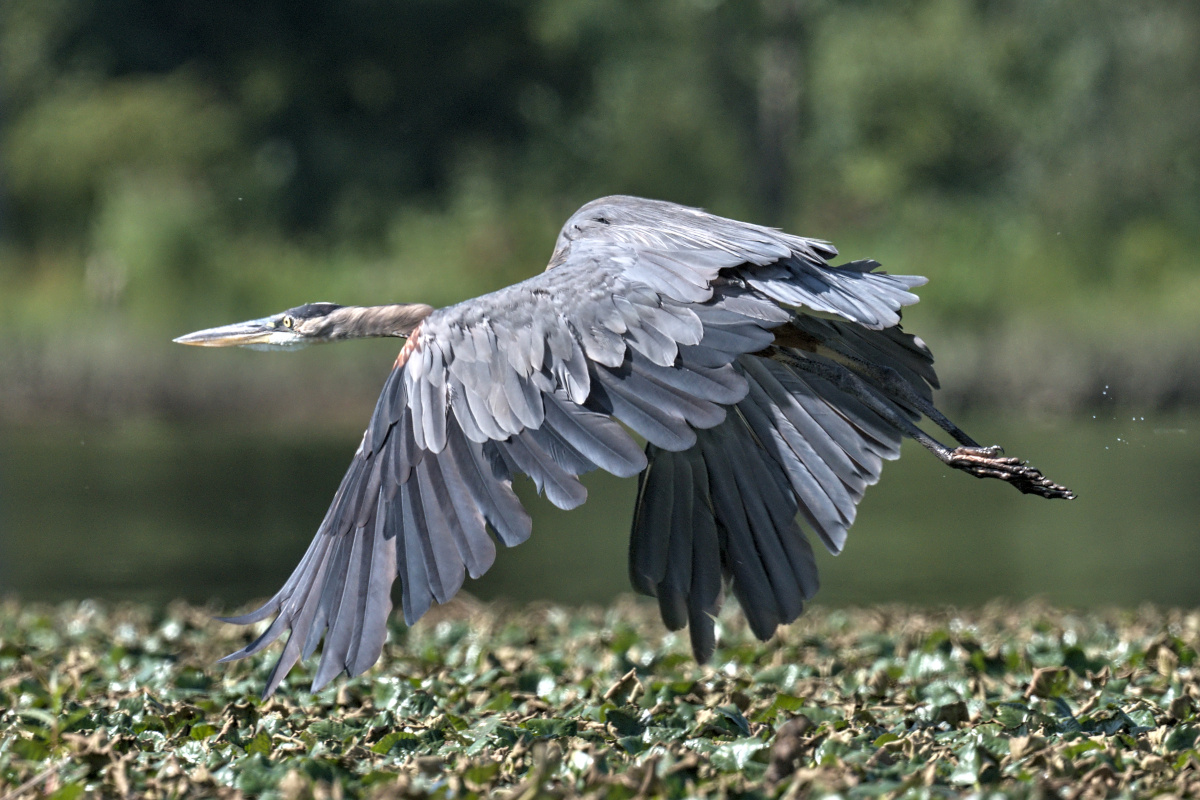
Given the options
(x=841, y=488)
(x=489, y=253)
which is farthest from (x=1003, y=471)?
(x=489, y=253)

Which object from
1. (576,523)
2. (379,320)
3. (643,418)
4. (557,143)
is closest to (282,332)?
(379,320)

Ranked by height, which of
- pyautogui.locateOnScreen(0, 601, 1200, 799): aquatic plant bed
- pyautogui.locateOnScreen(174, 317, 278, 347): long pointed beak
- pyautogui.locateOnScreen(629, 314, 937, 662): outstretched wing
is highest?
pyautogui.locateOnScreen(174, 317, 278, 347): long pointed beak

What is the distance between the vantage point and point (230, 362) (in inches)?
578

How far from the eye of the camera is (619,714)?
3.82m

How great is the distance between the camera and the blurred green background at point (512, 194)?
44.2 feet

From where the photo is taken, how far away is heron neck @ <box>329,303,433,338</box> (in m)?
4.56

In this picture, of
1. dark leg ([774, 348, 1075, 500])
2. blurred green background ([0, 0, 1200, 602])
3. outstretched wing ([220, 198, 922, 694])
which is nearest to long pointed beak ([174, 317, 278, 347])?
outstretched wing ([220, 198, 922, 694])

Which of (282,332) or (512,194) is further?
(512,194)

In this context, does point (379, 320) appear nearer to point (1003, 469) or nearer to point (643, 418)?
point (643, 418)

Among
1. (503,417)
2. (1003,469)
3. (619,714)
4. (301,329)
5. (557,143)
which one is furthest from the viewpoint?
(557,143)

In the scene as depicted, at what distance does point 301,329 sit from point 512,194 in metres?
16.6

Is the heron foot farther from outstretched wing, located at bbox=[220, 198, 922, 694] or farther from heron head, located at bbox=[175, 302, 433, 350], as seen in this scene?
heron head, located at bbox=[175, 302, 433, 350]

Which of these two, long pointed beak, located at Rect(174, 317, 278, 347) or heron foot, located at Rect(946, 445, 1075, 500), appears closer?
heron foot, located at Rect(946, 445, 1075, 500)

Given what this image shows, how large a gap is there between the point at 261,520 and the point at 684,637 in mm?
6661
